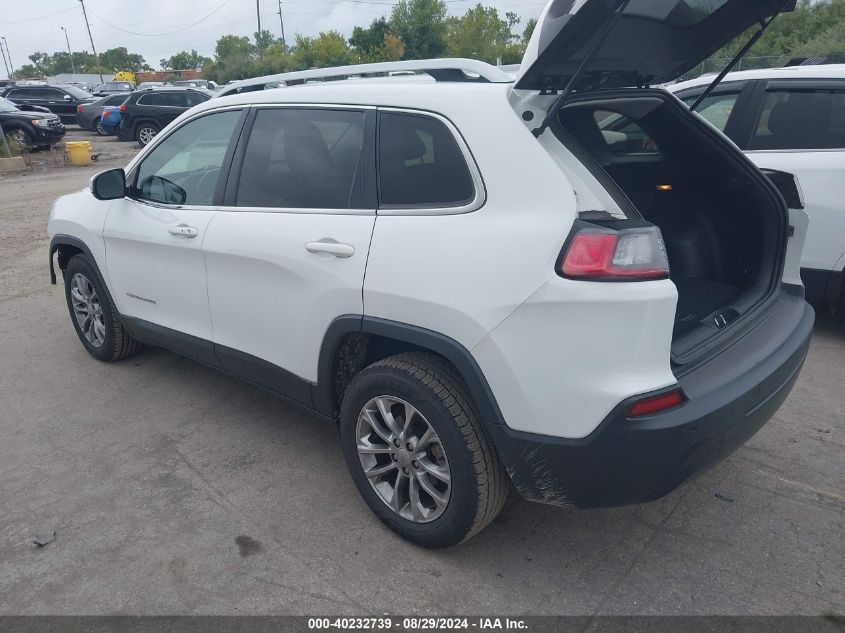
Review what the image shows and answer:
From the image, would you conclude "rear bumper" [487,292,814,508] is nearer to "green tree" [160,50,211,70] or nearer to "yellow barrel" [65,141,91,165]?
"yellow barrel" [65,141,91,165]

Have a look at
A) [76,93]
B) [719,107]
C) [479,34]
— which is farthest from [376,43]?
[719,107]

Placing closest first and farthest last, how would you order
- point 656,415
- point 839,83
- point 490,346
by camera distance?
1. point 656,415
2. point 490,346
3. point 839,83

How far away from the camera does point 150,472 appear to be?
342 centimetres

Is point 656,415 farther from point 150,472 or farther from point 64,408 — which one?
point 64,408

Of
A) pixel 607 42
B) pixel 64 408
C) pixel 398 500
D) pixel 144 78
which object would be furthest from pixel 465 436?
pixel 144 78

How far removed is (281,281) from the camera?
3070 millimetres

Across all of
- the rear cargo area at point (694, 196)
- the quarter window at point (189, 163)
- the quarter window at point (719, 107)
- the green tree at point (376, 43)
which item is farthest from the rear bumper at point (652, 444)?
the green tree at point (376, 43)

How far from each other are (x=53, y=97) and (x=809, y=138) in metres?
27.8

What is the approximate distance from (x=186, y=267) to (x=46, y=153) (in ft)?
62.7

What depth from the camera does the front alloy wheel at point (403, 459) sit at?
264 cm

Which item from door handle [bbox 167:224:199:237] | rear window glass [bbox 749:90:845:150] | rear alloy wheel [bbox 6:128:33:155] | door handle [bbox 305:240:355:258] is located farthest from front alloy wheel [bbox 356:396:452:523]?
rear alloy wheel [bbox 6:128:33:155]

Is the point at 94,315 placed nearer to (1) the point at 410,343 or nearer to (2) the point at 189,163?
(2) the point at 189,163

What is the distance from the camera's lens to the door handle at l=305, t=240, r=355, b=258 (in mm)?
2766

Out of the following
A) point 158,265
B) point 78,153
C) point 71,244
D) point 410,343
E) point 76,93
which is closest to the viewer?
point 410,343
